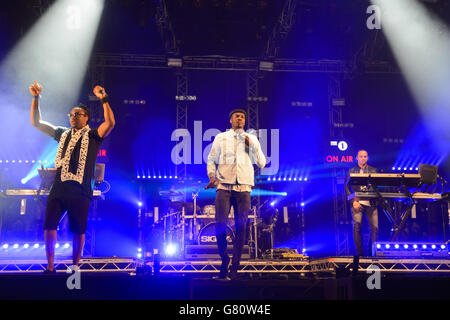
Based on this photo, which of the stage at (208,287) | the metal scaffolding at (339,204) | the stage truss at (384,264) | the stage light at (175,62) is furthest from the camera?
the stage light at (175,62)

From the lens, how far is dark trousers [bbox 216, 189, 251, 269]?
4.95 m

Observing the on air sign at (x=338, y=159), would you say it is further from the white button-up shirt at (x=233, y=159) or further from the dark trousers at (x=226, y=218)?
the dark trousers at (x=226, y=218)

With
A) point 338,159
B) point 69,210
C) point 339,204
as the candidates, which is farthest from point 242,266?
point 338,159

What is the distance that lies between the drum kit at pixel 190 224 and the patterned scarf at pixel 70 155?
3693mm

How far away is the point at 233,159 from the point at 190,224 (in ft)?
13.1

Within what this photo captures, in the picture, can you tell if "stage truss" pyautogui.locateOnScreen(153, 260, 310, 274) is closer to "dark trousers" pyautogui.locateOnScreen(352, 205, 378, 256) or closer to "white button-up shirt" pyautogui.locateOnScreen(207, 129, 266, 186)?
"dark trousers" pyautogui.locateOnScreen(352, 205, 378, 256)

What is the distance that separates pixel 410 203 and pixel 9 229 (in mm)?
9300

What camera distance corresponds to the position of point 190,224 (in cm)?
873

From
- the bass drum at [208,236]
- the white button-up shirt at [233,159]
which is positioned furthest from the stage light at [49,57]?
the white button-up shirt at [233,159]

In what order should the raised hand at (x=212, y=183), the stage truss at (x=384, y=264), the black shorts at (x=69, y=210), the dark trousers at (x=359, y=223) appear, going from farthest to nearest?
the dark trousers at (x=359, y=223), the stage truss at (x=384, y=264), the raised hand at (x=212, y=183), the black shorts at (x=69, y=210)

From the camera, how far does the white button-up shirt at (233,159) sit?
16.4ft

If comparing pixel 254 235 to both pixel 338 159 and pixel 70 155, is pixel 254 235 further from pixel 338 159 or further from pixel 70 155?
pixel 70 155
